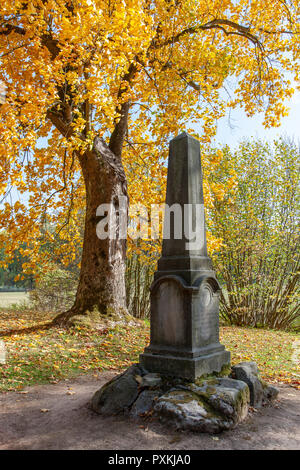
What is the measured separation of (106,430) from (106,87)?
7292 millimetres

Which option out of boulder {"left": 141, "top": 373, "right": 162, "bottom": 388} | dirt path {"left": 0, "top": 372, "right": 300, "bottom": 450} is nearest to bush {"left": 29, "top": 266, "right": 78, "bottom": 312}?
dirt path {"left": 0, "top": 372, "right": 300, "bottom": 450}

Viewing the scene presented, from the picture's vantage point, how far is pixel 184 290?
484 cm

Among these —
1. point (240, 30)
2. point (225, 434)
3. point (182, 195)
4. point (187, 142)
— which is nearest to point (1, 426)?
point (225, 434)

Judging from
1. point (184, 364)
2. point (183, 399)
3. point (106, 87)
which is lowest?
point (183, 399)

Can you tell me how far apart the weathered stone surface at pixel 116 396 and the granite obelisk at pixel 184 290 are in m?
0.52

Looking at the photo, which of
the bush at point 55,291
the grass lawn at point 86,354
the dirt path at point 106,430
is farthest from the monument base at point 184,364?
the bush at point 55,291

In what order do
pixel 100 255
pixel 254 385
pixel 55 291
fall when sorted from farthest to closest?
pixel 55 291, pixel 100 255, pixel 254 385

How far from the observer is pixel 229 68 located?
9.67m

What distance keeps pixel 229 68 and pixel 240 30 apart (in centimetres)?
252

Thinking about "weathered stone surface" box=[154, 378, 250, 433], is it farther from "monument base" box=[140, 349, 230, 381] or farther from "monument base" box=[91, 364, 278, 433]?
"monument base" box=[140, 349, 230, 381]

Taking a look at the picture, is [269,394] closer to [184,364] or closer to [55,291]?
[184,364]

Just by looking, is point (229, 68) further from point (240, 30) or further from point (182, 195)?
point (182, 195)

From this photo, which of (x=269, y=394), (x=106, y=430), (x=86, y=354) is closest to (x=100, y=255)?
(x=86, y=354)

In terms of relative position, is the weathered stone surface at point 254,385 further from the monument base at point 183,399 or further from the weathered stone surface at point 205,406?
the weathered stone surface at point 205,406
